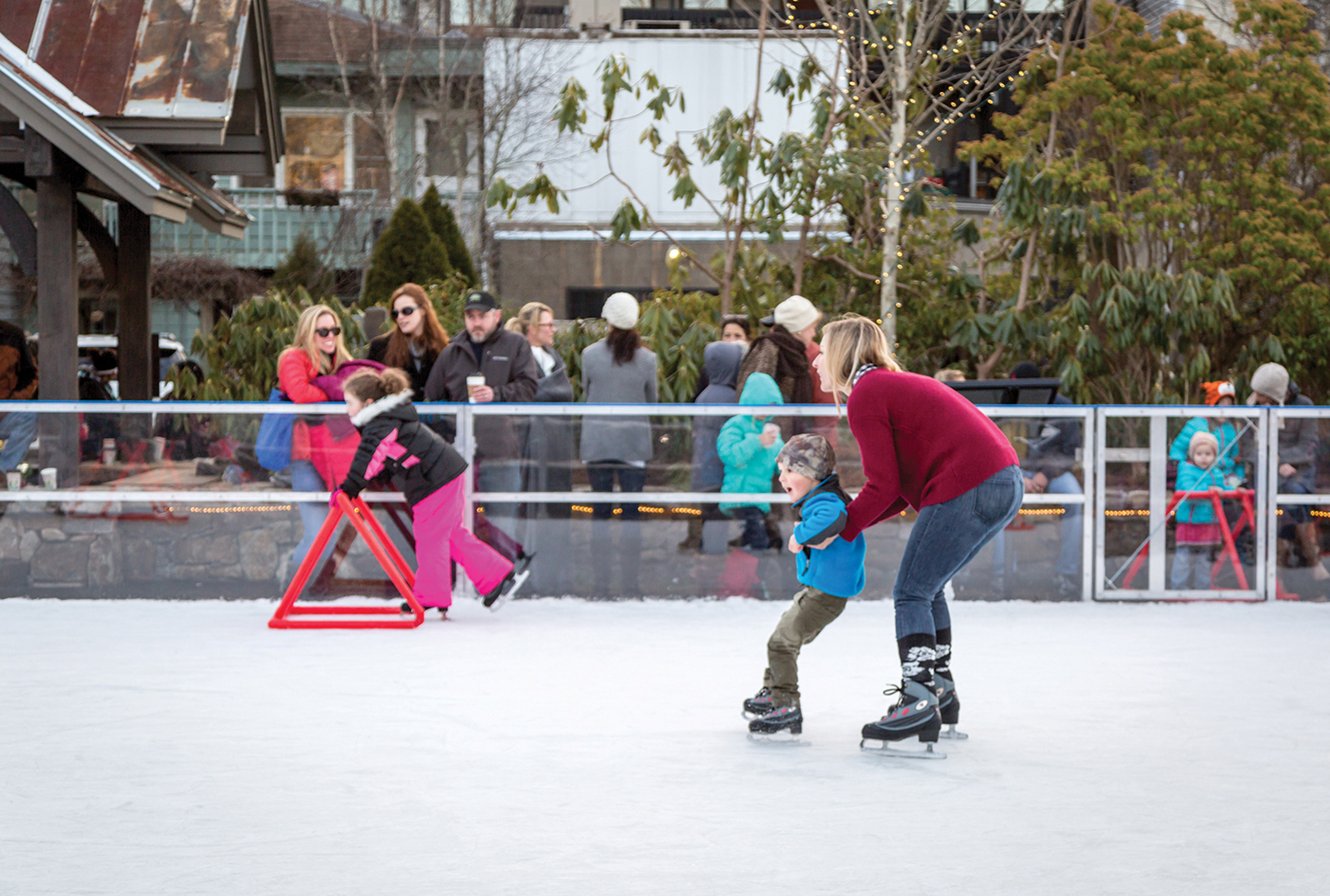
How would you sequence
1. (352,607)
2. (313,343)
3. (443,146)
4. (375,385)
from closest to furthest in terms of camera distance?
(375,385)
(352,607)
(313,343)
(443,146)

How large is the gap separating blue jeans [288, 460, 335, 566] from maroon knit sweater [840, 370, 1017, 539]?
4.46 meters

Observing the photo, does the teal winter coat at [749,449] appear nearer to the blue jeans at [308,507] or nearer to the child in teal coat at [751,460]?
the child in teal coat at [751,460]

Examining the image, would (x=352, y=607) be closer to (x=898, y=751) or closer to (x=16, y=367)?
(x=16, y=367)

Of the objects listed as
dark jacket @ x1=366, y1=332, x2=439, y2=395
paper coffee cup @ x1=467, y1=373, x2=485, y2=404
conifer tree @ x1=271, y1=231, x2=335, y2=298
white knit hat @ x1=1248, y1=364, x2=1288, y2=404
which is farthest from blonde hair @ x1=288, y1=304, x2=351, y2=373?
conifer tree @ x1=271, y1=231, x2=335, y2=298

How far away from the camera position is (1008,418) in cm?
895

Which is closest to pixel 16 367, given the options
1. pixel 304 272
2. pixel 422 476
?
pixel 422 476

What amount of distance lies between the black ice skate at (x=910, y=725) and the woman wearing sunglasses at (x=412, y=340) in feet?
14.9

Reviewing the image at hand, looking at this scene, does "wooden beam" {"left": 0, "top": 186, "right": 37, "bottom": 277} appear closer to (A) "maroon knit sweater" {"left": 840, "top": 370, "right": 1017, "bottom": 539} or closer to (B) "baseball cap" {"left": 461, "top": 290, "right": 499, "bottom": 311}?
(B) "baseball cap" {"left": 461, "top": 290, "right": 499, "bottom": 311}

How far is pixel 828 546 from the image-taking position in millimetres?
5273

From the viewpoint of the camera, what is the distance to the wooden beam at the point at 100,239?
36.7 ft

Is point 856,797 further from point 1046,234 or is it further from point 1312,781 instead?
point 1046,234

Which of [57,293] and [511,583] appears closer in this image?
[511,583]

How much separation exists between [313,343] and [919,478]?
4751mm

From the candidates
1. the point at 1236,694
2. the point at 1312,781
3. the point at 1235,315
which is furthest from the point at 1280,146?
the point at 1312,781
